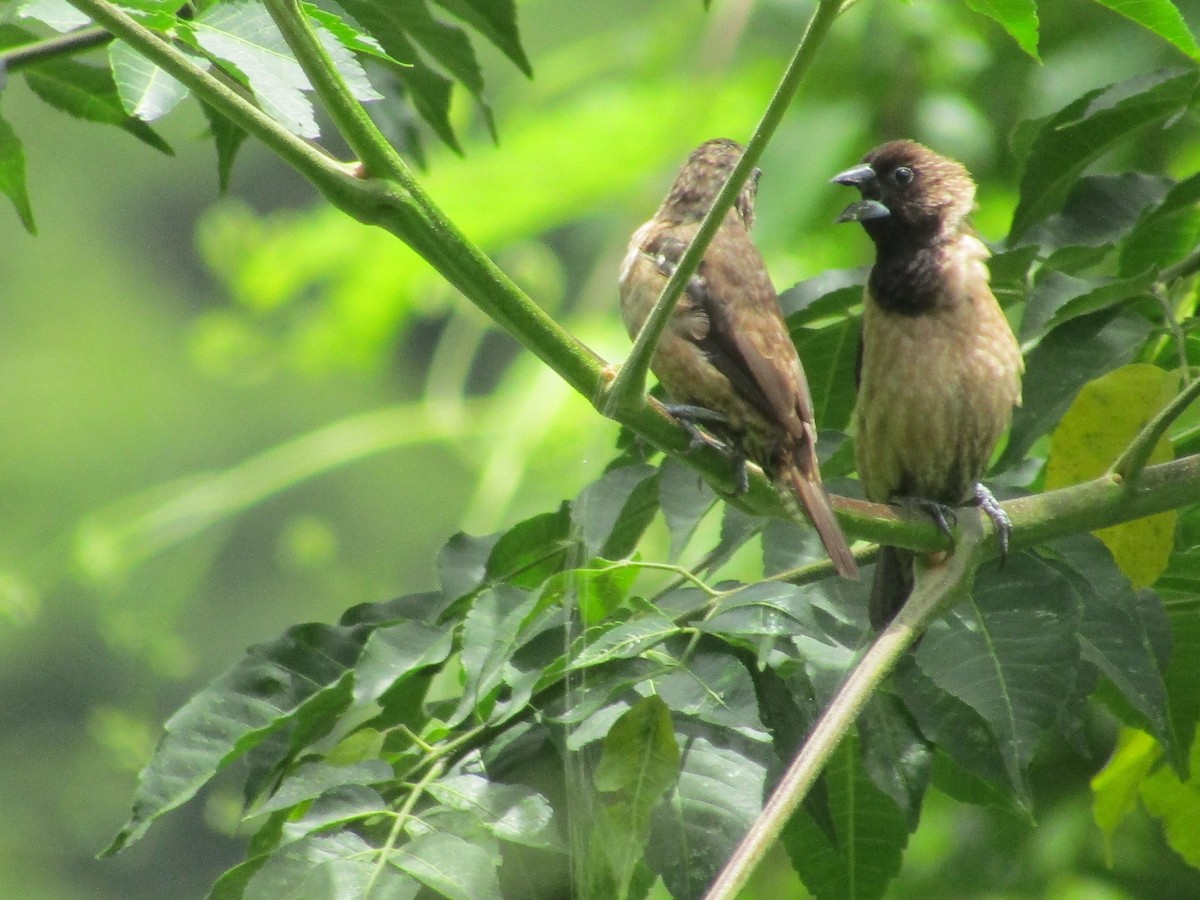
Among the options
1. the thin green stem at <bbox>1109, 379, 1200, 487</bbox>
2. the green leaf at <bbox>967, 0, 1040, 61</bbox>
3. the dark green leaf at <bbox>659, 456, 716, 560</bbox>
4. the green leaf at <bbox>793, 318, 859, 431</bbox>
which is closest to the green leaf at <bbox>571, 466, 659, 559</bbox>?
the dark green leaf at <bbox>659, 456, 716, 560</bbox>

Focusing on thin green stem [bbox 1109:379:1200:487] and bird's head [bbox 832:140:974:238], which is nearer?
thin green stem [bbox 1109:379:1200:487]

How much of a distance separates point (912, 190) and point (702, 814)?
173 centimetres

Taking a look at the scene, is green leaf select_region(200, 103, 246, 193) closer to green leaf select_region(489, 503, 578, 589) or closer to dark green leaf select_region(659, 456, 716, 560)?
green leaf select_region(489, 503, 578, 589)

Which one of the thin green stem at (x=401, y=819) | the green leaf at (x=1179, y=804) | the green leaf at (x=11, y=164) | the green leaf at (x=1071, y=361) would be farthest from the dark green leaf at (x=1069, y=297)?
the green leaf at (x=11, y=164)

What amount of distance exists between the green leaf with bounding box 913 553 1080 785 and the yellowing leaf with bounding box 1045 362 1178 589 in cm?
16

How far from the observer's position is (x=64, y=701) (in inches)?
480

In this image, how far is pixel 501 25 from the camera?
2238 millimetres

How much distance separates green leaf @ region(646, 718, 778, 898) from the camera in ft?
5.24

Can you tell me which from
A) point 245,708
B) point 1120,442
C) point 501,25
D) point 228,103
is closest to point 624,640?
point 245,708

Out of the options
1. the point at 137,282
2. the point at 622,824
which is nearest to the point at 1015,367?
the point at 622,824

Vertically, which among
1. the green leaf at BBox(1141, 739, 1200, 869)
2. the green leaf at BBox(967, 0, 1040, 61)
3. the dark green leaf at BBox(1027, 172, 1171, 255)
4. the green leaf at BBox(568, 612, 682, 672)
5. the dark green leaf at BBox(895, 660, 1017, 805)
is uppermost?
the green leaf at BBox(967, 0, 1040, 61)

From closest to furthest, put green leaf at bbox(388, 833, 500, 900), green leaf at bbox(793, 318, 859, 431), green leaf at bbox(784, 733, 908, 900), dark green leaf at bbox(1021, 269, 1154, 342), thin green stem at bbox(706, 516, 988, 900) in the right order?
thin green stem at bbox(706, 516, 988, 900) → green leaf at bbox(388, 833, 500, 900) → green leaf at bbox(784, 733, 908, 900) → dark green leaf at bbox(1021, 269, 1154, 342) → green leaf at bbox(793, 318, 859, 431)

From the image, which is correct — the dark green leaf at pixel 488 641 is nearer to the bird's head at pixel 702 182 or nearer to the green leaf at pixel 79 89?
the green leaf at pixel 79 89

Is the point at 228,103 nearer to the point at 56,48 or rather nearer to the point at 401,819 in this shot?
the point at 401,819
